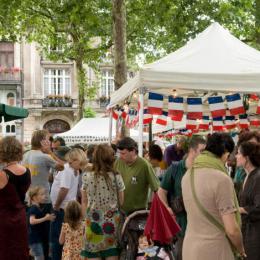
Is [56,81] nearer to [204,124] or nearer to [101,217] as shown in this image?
[204,124]

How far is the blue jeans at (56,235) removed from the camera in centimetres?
740

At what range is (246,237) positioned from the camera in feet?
17.3

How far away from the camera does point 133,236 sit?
6230 mm

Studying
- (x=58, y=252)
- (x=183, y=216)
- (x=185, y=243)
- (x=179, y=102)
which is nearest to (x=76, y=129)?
(x=179, y=102)

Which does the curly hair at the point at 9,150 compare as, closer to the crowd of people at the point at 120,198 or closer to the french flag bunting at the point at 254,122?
the crowd of people at the point at 120,198

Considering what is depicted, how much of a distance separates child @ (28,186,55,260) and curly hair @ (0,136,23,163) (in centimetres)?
209

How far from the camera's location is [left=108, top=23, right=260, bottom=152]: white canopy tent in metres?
7.34

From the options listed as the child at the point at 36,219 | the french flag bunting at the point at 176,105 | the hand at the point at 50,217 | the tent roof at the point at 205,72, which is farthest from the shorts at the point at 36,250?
the french flag bunting at the point at 176,105

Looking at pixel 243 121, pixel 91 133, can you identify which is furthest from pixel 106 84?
pixel 243 121

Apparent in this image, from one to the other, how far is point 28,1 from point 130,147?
16.1m

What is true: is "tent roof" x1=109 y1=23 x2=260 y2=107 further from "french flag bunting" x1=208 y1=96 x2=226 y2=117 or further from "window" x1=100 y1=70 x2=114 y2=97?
"window" x1=100 y1=70 x2=114 y2=97

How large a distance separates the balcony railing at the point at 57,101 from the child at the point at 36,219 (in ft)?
137

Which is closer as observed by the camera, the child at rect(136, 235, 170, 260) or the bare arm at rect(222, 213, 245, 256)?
the bare arm at rect(222, 213, 245, 256)

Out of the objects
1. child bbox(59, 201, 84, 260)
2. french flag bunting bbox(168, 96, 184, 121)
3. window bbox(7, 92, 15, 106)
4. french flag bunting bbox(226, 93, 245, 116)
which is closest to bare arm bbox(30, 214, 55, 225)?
child bbox(59, 201, 84, 260)
